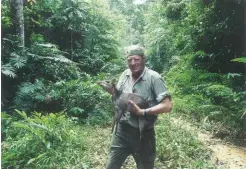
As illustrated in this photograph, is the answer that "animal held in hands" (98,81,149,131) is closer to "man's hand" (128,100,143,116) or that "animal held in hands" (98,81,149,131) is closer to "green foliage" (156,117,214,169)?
"man's hand" (128,100,143,116)

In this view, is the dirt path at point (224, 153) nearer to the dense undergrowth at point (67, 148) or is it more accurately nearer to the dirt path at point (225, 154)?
the dirt path at point (225, 154)

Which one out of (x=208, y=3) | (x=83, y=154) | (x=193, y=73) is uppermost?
(x=208, y=3)

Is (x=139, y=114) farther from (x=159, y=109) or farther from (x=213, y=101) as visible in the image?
(x=213, y=101)

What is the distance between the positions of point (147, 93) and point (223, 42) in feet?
24.5

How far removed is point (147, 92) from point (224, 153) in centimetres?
343

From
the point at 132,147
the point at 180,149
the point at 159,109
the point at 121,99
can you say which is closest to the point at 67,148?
the point at 180,149

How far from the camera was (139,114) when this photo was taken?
290cm

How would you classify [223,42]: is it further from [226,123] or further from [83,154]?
[83,154]

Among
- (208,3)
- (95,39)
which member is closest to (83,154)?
(208,3)

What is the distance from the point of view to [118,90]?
10.7 feet

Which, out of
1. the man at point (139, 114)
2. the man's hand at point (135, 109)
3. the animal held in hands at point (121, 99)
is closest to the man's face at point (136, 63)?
the man at point (139, 114)

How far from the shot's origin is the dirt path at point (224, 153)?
5.23m

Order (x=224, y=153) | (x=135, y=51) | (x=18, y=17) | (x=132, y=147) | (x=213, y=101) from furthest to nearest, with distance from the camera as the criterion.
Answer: (x=18, y=17)
(x=213, y=101)
(x=224, y=153)
(x=132, y=147)
(x=135, y=51)

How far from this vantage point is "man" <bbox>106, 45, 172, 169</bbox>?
294cm
